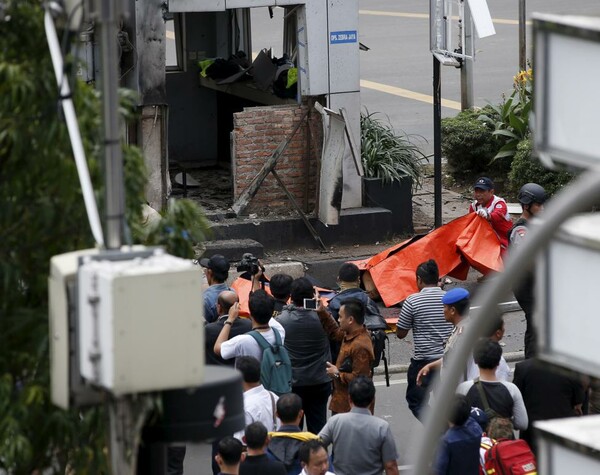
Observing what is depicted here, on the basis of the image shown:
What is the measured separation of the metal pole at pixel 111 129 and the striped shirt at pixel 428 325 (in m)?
5.40

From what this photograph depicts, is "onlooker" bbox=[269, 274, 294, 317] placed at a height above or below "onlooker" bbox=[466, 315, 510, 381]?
above

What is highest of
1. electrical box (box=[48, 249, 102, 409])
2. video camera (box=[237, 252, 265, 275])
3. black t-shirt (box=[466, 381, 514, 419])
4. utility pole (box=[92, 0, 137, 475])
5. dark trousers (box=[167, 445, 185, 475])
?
utility pole (box=[92, 0, 137, 475])

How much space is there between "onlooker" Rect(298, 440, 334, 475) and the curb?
16.0ft

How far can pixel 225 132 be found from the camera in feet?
65.5

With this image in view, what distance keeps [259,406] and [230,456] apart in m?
1.06

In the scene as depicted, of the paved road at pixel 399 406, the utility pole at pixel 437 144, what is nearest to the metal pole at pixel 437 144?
the utility pole at pixel 437 144

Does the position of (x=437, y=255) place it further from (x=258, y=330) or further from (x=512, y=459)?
(x=512, y=459)

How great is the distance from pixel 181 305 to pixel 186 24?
16018 mm

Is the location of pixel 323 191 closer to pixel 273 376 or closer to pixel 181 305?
pixel 273 376

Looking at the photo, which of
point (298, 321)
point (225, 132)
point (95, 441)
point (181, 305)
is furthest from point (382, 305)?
point (181, 305)

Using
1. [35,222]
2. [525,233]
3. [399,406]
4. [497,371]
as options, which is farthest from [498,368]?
[35,222]

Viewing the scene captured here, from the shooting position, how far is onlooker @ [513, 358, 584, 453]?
853 centimetres

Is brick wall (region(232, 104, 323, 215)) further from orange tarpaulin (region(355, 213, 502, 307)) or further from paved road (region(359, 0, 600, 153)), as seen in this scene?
paved road (region(359, 0, 600, 153))

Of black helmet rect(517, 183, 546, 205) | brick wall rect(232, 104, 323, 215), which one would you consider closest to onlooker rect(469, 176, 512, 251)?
black helmet rect(517, 183, 546, 205)
